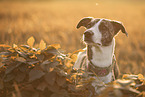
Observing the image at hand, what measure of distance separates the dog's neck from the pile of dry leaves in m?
0.62

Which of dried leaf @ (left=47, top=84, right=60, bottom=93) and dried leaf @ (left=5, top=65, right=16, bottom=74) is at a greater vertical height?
dried leaf @ (left=5, top=65, right=16, bottom=74)

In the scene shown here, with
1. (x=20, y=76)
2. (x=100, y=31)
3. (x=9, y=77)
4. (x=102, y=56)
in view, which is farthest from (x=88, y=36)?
(x=9, y=77)

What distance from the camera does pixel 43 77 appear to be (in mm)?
2404

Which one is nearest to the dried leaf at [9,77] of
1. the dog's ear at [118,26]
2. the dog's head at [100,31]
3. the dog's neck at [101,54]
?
the dog's head at [100,31]

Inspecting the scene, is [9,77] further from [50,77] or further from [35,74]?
[50,77]

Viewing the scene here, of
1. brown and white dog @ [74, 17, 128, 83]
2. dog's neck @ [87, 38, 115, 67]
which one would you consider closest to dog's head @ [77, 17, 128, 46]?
brown and white dog @ [74, 17, 128, 83]

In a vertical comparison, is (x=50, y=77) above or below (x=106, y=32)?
below

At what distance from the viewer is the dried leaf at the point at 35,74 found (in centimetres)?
224

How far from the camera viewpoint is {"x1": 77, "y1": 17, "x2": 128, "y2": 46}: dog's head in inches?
114

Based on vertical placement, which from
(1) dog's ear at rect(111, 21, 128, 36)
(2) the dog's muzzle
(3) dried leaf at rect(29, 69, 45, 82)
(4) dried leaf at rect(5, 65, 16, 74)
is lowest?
(3) dried leaf at rect(29, 69, 45, 82)

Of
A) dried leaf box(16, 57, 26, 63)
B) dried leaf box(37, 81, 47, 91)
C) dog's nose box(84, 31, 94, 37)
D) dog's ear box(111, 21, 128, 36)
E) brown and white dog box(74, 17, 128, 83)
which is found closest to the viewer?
dried leaf box(37, 81, 47, 91)

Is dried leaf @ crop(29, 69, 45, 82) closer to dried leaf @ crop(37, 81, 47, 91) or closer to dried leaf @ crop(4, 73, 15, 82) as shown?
dried leaf @ crop(37, 81, 47, 91)

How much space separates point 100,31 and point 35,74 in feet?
4.11

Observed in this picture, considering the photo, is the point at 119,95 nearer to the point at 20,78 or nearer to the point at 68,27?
the point at 20,78
